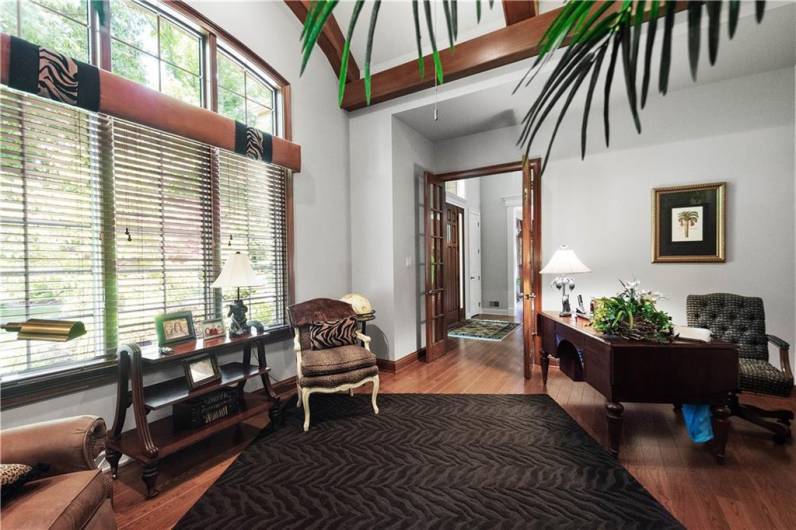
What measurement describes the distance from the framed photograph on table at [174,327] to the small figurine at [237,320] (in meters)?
0.26

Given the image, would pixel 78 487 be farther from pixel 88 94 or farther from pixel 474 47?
pixel 474 47

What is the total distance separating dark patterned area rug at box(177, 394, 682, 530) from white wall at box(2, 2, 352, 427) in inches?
45.7

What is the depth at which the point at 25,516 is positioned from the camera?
44.5 inches

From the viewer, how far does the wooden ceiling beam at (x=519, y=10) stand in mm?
2953

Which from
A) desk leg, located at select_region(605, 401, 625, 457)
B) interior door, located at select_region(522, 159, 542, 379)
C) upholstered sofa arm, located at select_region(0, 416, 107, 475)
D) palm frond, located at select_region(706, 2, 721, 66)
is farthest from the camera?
interior door, located at select_region(522, 159, 542, 379)

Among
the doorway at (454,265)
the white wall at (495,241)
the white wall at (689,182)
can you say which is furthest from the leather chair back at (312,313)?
the white wall at (495,241)

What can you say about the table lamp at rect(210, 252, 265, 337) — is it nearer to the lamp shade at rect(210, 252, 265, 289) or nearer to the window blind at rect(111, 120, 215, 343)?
the lamp shade at rect(210, 252, 265, 289)

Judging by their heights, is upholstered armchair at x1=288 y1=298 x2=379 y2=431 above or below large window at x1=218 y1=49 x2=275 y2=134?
below

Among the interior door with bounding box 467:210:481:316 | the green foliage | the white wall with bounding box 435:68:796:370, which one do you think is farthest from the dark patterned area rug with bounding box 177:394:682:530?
the interior door with bounding box 467:210:481:316

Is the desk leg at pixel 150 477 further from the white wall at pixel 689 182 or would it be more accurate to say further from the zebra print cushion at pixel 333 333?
the white wall at pixel 689 182

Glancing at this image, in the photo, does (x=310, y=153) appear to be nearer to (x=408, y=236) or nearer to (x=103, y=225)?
(x=408, y=236)

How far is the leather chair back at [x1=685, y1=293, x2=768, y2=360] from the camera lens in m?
2.71

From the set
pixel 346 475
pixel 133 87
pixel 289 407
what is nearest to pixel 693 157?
pixel 346 475

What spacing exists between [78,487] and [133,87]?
2198 millimetres
